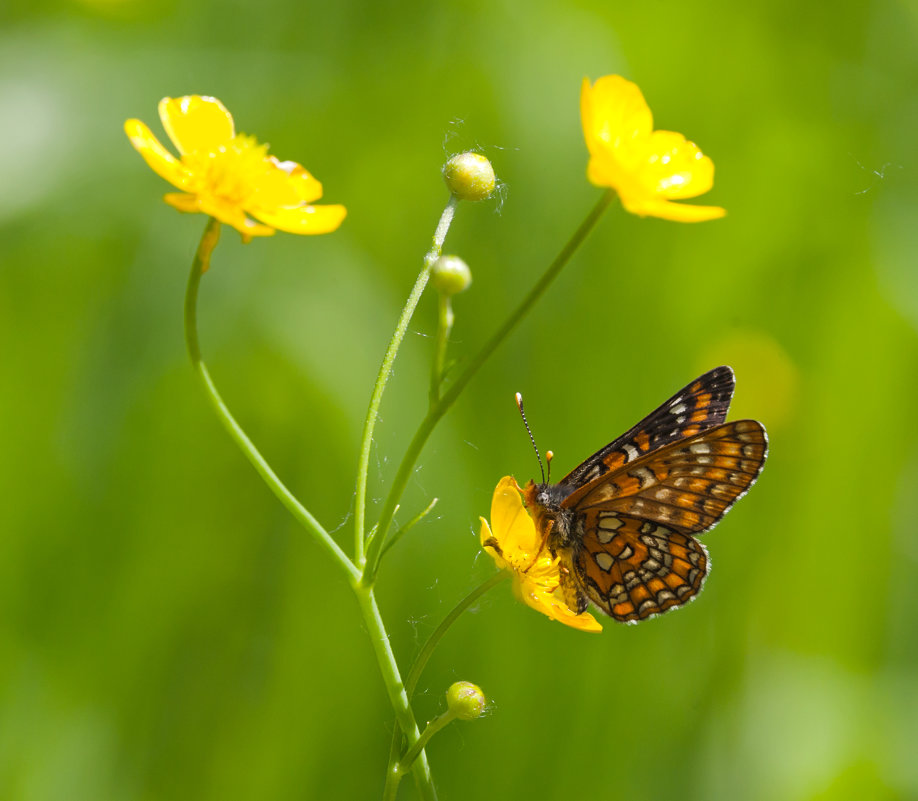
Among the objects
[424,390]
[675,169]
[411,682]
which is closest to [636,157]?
[675,169]

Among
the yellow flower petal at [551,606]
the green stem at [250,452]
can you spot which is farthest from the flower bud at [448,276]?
the yellow flower petal at [551,606]

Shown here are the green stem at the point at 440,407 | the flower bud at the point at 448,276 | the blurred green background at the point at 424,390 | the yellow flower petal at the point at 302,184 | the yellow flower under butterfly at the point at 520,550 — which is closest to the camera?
the green stem at the point at 440,407

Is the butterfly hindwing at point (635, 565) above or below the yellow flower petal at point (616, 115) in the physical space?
below

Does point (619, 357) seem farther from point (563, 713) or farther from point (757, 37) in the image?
point (757, 37)

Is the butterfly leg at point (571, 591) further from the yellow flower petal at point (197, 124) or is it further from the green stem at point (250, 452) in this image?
the yellow flower petal at point (197, 124)

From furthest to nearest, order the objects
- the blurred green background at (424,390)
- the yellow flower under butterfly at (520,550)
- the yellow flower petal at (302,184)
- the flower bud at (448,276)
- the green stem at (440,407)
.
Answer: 1. the blurred green background at (424,390)
2. the yellow flower under butterfly at (520,550)
3. the yellow flower petal at (302,184)
4. the flower bud at (448,276)
5. the green stem at (440,407)

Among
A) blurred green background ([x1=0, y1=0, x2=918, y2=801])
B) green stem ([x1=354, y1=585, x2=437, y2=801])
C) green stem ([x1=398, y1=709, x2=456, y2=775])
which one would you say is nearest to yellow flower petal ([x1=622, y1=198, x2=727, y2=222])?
green stem ([x1=354, y1=585, x2=437, y2=801])

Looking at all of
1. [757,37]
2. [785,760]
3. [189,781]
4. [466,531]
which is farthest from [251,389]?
[757,37]

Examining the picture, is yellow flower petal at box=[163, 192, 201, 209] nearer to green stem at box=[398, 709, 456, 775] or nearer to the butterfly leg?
green stem at box=[398, 709, 456, 775]
